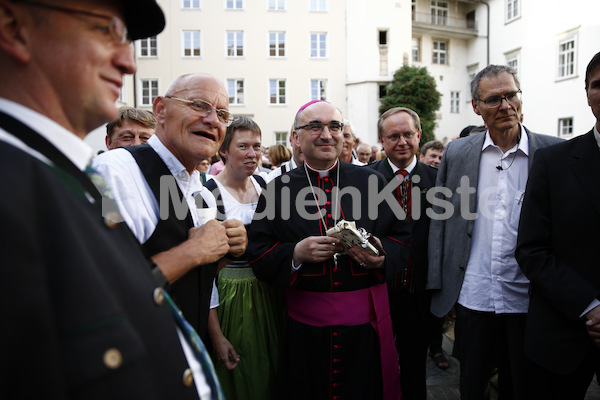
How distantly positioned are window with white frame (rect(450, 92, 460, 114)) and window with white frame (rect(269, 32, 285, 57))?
12.4 metres

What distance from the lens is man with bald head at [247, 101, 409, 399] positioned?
2570mm

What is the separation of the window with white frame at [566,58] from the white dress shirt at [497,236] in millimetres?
20569

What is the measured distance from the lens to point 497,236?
2604 millimetres

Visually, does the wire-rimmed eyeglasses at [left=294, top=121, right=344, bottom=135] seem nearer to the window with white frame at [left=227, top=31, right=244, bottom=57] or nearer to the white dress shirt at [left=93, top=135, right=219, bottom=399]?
the white dress shirt at [left=93, top=135, right=219, bottom=399]

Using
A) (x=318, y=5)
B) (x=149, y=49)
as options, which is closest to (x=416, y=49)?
→ (x=318, y=5)

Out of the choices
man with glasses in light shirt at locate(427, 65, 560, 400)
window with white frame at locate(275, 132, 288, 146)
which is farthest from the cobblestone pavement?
window with white frame at locate(275, 132, 288, 146)

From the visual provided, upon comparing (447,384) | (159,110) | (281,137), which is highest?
(281,137)

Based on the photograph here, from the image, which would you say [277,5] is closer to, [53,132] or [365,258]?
[365,258]

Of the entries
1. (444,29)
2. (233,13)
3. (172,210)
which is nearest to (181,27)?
(233,13)

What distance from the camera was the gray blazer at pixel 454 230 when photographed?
2719mm

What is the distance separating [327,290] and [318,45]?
25.4 m

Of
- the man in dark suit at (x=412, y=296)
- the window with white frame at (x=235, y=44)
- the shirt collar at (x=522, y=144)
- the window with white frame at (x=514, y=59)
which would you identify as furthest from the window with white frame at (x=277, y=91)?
the shirt collar at (x=522, y=144)

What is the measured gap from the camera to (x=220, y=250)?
1759mm

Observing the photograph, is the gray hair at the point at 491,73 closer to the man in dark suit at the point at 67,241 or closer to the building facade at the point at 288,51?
the man in dark suit at the point at 67,241
